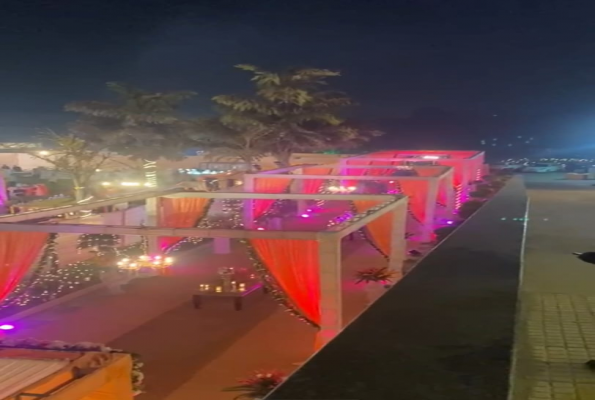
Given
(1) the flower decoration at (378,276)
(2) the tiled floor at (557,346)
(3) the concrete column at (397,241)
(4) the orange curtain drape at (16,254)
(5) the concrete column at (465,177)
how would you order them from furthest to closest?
1. (5) the concrete column at (465,177)
2. (3) the concrete column at (397,241)
3. (1) the flower decoration at (378,276)
4. (4) the orange curtain drape at (16,254)
5. (2) the tiled floor at (557,346)

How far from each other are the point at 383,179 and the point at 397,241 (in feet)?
11.4

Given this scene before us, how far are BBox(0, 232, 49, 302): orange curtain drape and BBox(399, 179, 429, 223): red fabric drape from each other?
7678 mm

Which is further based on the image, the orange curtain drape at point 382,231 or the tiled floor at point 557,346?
the orange curtain drape at point 382,231

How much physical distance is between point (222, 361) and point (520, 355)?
4012mm

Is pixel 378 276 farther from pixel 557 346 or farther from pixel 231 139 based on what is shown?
pixel 231 139

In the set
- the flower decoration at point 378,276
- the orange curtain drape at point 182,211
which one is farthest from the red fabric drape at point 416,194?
the orange curtain drape at point 182,211

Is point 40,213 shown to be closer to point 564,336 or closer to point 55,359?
point 55,359

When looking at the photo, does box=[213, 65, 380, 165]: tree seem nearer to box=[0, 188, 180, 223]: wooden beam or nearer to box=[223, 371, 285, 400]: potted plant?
box=[0, 188, 180, 223]: wooden beam

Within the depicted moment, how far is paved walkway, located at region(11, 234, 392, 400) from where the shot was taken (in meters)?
6.68

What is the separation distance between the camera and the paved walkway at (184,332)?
21.9 feet

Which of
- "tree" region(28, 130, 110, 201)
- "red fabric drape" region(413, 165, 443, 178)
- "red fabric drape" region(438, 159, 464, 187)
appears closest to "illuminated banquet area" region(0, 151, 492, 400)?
"red fabric drape" region(413, 165, 443, 178)

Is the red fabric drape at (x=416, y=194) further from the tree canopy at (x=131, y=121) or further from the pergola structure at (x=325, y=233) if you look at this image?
the tree canopy at (x=131, y=121)

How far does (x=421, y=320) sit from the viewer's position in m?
3.78

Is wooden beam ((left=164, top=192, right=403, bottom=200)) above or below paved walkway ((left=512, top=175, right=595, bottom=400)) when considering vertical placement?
above
